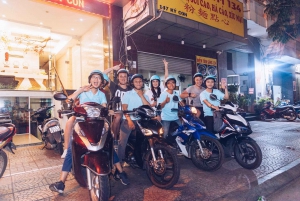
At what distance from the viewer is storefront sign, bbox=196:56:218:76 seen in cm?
1048

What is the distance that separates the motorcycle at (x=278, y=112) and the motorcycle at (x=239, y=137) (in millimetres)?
10086

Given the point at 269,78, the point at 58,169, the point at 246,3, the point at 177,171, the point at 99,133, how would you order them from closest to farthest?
the point at 99,133 → the point at 177,171 → the point at 58,169 → the point at 246,3 → the point at 269,78

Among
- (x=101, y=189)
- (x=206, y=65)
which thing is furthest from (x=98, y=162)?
(x=206, y=65)

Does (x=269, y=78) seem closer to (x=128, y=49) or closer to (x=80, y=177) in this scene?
(x=128, y=49)

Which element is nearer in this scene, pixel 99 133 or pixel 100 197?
pixel 100 197

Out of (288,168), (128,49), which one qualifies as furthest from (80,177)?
(128,49)

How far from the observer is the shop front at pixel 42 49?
7172 mm

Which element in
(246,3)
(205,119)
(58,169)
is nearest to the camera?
(58,169)

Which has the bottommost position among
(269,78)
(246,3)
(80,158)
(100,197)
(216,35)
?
(100,197)

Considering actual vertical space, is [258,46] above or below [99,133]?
above

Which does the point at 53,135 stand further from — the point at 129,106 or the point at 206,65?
the point at 206,65

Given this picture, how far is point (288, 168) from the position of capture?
400 centimetres

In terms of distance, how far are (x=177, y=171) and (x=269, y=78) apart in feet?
50.0

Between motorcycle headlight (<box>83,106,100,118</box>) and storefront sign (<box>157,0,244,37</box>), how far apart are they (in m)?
5.06
